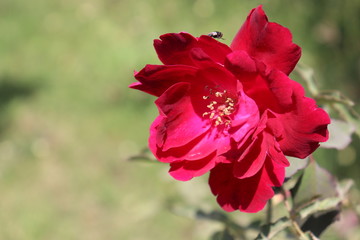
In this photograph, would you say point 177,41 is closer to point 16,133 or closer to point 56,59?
point 16,133

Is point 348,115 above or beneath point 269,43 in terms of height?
beneath

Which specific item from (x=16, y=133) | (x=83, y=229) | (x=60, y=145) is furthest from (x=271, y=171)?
(x=16, y=133)

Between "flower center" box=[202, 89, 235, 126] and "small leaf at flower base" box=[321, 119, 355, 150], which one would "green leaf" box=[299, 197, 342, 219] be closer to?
"small leaf at flower base" box=[321, 119, 355, 150]

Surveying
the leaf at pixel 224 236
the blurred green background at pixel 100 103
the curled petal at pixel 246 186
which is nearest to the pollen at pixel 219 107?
the curled petal at pixel 246 186

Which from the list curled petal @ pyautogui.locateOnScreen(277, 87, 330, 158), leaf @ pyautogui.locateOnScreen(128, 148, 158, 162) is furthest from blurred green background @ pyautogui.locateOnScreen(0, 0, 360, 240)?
curled petal @ pyautogui.locateOnScreen(277, 87, 330, 158)

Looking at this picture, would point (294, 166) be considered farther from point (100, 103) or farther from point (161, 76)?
point (100, 103)

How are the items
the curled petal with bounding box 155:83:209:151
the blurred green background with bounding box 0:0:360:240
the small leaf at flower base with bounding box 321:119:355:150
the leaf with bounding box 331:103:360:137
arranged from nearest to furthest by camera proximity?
the curled petal with bounding box 155:83:209:151 < the small leaf at flower base with bounding box 321:119:355:150 < the leaf with bounding box 331:103:360:137 < the blurred green background with bounding box 0:0:360:240

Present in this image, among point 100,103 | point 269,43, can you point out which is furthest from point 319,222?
point 100,103
